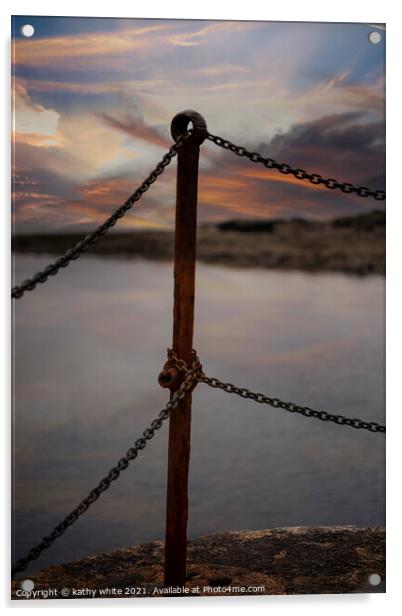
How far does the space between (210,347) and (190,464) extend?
430 mm

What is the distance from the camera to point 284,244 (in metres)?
3.03

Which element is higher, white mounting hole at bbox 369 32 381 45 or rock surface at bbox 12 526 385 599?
white mounting hole at bbox 369 32 381 45

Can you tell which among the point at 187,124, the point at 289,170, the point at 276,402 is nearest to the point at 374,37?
the point at 289,170

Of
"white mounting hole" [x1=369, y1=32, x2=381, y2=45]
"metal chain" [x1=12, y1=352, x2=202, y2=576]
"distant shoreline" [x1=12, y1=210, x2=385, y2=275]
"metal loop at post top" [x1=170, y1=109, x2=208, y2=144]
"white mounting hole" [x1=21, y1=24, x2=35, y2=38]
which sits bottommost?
"metal chain" [x1=12, y1=352, x2=202, y2=576]

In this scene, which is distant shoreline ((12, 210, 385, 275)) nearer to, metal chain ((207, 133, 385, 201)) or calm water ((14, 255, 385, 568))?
calm water ((14, 255, 385, 568))

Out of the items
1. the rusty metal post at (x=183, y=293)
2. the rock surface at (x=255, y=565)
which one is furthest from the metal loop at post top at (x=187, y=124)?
the rock surface at (x=255, y=565)

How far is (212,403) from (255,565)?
0.61m

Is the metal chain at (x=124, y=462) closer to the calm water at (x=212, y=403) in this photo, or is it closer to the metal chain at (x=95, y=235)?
the calm water at (x=212, y=403)

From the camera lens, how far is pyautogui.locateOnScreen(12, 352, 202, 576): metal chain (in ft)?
8.55

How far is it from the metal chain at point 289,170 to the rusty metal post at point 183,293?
87mm

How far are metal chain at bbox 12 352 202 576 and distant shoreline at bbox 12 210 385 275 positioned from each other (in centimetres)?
48

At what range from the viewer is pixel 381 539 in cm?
306

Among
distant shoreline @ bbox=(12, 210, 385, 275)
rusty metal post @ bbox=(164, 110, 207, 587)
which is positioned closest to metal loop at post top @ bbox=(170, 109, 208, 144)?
rusty metal post @ bbox=(164, 110, 207, 587)

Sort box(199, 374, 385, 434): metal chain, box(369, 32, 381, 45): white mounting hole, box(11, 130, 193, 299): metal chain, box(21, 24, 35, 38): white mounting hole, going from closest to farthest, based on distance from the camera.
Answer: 1. box(11, 130, 193, 299): metal chain
2. box(199, 374, 385, 434): metal chain
3. box(21, 24, 35, 38): white mounting hole
4. box(369, 32, 381, 45): white mounting hole
